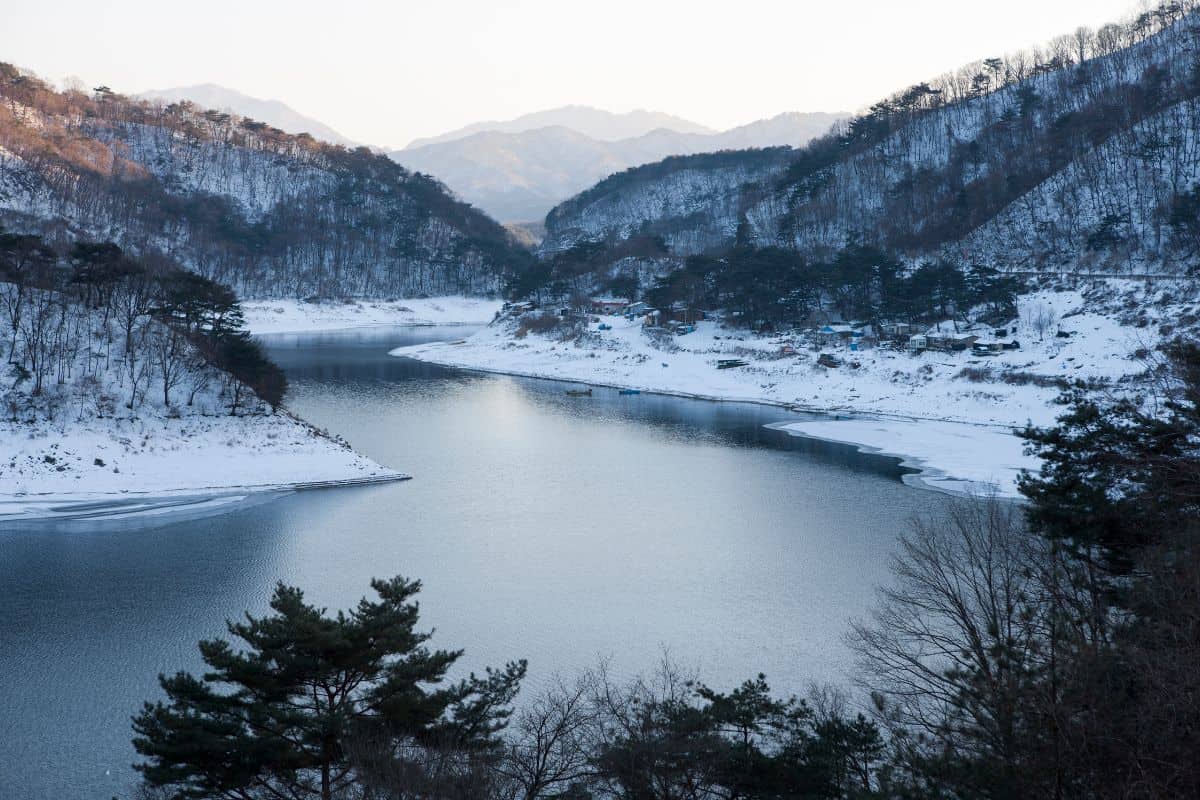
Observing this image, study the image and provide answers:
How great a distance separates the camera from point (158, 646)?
13.1 m

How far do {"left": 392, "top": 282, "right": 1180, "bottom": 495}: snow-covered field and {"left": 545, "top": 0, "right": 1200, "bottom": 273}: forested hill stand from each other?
10144 mm

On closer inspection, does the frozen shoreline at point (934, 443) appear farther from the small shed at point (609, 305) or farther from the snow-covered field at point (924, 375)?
the small shed at point (609, 305)

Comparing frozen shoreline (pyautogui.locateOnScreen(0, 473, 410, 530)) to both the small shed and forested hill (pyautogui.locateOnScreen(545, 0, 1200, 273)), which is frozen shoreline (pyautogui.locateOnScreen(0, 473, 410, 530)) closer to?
the small shed

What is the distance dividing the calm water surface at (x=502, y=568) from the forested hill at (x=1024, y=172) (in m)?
32.1

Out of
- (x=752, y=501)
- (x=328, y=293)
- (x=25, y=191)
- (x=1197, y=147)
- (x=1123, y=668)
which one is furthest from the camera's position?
(x=328, y=293)

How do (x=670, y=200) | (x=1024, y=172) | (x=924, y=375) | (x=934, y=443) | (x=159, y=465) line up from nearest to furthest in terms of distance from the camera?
(x=159, y=465), (x=934, y=443), (x=924, y=375), (x=1024, y=172), (x=670, y=200)

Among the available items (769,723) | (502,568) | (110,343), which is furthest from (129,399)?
(769,723)

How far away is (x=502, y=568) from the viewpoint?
1706cm

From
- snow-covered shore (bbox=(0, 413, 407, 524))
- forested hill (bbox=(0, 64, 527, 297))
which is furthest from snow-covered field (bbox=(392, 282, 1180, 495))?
forested hill (bbox=(0, 64, 527, 297))

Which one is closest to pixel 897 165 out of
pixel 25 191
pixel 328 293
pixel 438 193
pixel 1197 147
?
pixel 1197 147

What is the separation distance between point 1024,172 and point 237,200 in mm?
87810

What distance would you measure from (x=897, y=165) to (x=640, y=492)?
6082cm

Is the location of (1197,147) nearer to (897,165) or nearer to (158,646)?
(897,165)

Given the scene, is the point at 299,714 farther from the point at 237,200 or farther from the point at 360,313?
the point at 237,200
